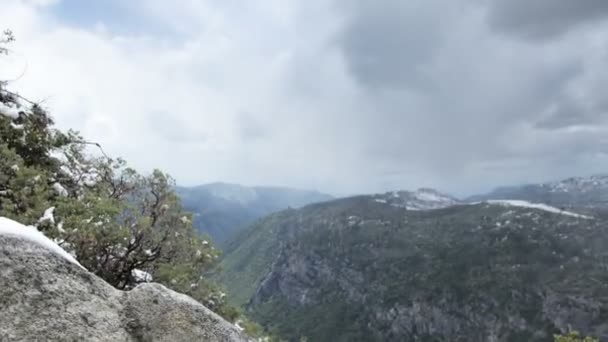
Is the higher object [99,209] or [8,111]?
[8,111]

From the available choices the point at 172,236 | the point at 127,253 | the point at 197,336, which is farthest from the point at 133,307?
the point at 172,236

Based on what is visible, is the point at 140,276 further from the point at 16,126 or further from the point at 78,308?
the point at 78,308

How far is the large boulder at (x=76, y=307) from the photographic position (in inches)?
324

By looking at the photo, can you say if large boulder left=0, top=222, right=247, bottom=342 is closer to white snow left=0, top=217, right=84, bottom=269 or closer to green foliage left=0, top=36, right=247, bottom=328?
white snow left=0, top=217, right=84, bottom=269

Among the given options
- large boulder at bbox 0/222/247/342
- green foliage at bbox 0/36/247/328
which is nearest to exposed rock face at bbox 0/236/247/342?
large boulder at bbox 0/222/247/342

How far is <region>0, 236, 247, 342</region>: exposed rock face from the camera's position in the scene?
324 inches

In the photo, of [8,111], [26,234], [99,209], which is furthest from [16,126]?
[26,234]

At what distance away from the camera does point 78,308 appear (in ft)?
28.5

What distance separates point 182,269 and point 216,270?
6772 millimetres

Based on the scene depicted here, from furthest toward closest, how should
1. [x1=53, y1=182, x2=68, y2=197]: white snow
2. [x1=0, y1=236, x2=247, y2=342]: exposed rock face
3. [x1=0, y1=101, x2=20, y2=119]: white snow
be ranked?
[x1=0, y1=101, x2=20, y2=119]: white snow → [x1=53, y1=182, x2=68, y2=197]: white snow → [x1=0, y1=236, x2=247, y2=342]: exposed rock face

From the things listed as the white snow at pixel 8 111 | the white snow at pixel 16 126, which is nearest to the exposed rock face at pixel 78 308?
the white snow at pixel 16 126

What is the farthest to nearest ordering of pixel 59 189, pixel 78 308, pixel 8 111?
pixel 8 111 → pixel 59 189 → pixel 78 308

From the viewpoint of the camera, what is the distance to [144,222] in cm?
2052

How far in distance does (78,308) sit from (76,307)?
1.5 inches
